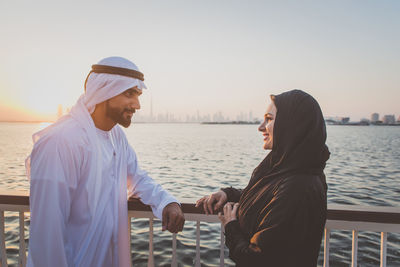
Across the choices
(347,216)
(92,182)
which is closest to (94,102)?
(92,182)

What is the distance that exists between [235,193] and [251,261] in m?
0.62

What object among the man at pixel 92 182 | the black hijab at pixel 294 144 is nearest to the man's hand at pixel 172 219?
the man at pixel 92 182

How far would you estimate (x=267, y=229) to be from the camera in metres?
1.23

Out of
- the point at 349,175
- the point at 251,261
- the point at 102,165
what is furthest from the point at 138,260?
the point at 349,175

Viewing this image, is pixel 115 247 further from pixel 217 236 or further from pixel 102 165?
pixel 217 236

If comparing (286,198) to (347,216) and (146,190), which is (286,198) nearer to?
(347,216)

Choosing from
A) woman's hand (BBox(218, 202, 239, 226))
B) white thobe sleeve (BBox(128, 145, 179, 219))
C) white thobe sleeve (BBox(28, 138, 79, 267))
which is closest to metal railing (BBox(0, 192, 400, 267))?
white thobe sleeve (BBox(128, 145, 179, 219))

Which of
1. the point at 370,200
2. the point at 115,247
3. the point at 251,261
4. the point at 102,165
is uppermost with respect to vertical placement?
the point at 102,165

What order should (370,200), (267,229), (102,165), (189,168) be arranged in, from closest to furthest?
(267,229) < (102,165) < (370,200) < (189,168)

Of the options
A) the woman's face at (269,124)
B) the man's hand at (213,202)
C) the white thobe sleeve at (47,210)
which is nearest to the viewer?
the white thobe sleeve at (47,210)

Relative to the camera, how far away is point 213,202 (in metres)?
1.73

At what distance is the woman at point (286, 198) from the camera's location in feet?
3.96

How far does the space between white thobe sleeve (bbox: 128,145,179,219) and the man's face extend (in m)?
0.33

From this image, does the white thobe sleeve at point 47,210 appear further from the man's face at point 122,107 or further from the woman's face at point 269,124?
the woman's face at point 269,124
